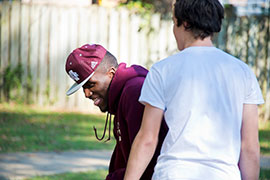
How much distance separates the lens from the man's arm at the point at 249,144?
2.56m

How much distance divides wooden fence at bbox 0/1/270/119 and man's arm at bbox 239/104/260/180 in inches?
361

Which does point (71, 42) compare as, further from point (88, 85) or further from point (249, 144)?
point (249, 144)

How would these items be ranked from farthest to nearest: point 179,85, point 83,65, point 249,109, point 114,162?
1. point 114,162
2. point 83,65
3. point 249,109
4. point 179,85

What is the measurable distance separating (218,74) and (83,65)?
3.48ft

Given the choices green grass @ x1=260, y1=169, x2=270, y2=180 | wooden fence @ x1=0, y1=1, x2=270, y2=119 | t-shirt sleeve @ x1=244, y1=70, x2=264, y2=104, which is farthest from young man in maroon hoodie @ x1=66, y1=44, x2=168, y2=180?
wooden fence @ x1=0, y1=1, x2=270, y2=119

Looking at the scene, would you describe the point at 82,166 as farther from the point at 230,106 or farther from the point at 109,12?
the point at 109,12

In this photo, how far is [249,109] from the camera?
2.55 metres

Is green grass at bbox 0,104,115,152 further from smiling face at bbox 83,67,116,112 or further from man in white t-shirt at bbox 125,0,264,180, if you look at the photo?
man in white t-shirt at bbox 125,0,264,180

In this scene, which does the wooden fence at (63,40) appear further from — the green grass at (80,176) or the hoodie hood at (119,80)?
the hoodie hood at (119,80)

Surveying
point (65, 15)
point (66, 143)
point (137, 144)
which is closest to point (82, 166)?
point (66, 143)

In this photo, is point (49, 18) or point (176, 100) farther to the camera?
point (49, 18)

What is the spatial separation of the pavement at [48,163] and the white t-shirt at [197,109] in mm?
4083

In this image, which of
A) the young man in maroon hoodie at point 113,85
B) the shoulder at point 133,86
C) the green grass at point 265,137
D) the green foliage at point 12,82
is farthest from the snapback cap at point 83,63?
the green foliage at point 12,82

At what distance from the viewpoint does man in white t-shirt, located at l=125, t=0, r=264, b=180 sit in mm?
Answer: 2375
